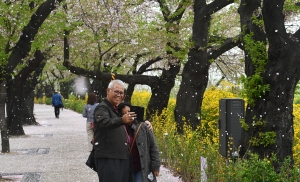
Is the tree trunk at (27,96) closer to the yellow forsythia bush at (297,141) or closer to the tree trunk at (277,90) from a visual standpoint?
the yellow forsythia bush at (297,141)

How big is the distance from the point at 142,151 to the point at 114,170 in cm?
35

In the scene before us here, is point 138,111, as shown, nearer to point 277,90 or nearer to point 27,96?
point 277,90

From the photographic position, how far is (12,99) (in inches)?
961

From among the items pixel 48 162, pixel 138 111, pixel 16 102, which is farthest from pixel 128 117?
pixel 16 102

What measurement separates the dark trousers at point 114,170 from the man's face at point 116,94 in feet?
2.00

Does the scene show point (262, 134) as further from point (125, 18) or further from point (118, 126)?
point (125, 18)

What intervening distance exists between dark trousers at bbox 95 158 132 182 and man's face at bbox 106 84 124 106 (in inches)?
24.0

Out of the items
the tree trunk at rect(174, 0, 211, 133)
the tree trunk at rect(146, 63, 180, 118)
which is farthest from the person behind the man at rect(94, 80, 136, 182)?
the tree trunk at rect(146, 63, 180, 118)

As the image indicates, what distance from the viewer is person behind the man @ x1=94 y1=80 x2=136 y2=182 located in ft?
20.3

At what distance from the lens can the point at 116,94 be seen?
246 inches

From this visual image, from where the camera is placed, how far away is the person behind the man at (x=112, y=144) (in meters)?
6.18

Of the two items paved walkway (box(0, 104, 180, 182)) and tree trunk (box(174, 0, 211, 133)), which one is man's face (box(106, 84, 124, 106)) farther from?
tree trunk (box(174, 0, 211, 133))

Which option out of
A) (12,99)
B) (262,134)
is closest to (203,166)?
(262,134)

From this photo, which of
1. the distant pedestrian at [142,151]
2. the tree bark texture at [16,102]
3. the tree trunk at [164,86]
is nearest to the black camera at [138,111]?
the distant pedestrian at [142,151]
